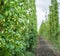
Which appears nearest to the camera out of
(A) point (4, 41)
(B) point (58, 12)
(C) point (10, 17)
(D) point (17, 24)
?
(A) point (4, 41)

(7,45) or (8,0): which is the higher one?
(8,0)

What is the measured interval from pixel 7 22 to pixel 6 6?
389 millimetres

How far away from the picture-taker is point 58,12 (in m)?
40.2

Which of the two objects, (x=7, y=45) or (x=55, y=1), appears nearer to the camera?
(x=7, y=45)

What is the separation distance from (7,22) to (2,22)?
0.23 m

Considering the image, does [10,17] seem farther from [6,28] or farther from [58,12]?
[58,12]

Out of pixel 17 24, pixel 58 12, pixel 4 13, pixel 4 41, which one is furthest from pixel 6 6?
pixel 58 12

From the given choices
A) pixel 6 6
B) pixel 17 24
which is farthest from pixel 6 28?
pixel 17 24

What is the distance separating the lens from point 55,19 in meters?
40.3

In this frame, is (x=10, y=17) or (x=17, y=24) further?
(x=17, y=24)

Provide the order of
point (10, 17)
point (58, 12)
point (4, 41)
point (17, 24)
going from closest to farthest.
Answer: point (4, 41) < point (10, 17) < point (17, 24) < point (58, 12)

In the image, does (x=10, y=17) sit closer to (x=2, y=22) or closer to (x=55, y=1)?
(x=2, y=22)

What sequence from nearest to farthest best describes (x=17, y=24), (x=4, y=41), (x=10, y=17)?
(x=4, y=41) < (x=10, y=17) < (x=17, y=24)

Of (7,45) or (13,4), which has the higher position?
(13,4)
